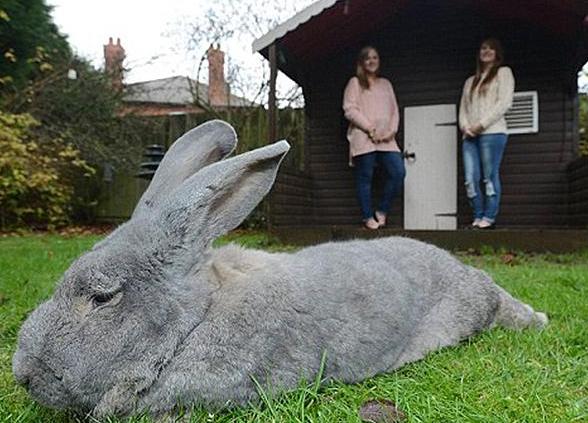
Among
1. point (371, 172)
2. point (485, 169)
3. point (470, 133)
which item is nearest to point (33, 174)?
point (371, 172)

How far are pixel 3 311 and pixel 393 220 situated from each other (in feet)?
21.4

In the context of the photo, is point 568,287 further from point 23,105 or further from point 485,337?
point 23,105

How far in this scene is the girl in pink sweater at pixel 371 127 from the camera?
736 centimetres

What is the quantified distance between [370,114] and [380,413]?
20.5 feet

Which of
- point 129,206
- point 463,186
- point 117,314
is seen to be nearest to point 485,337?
point 117,314

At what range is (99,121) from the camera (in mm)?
13453

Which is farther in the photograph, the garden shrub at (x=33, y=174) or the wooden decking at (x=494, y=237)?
the garden shrub at (x=33, y=174)

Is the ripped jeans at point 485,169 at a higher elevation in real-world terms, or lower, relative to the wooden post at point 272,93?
lower

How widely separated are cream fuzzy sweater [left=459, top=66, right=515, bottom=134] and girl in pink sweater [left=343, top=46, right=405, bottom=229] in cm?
89

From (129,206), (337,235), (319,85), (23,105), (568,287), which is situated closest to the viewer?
(568,287)

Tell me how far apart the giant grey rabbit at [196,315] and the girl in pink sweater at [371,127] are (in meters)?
5.54

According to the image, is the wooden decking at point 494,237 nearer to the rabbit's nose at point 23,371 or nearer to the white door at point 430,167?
the white door at point 430,167

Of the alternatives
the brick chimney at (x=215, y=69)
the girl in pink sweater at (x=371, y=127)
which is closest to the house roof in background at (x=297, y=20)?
the girl in pink sweater at (x=371, y=127)

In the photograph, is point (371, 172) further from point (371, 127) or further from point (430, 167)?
point (430, 167)
